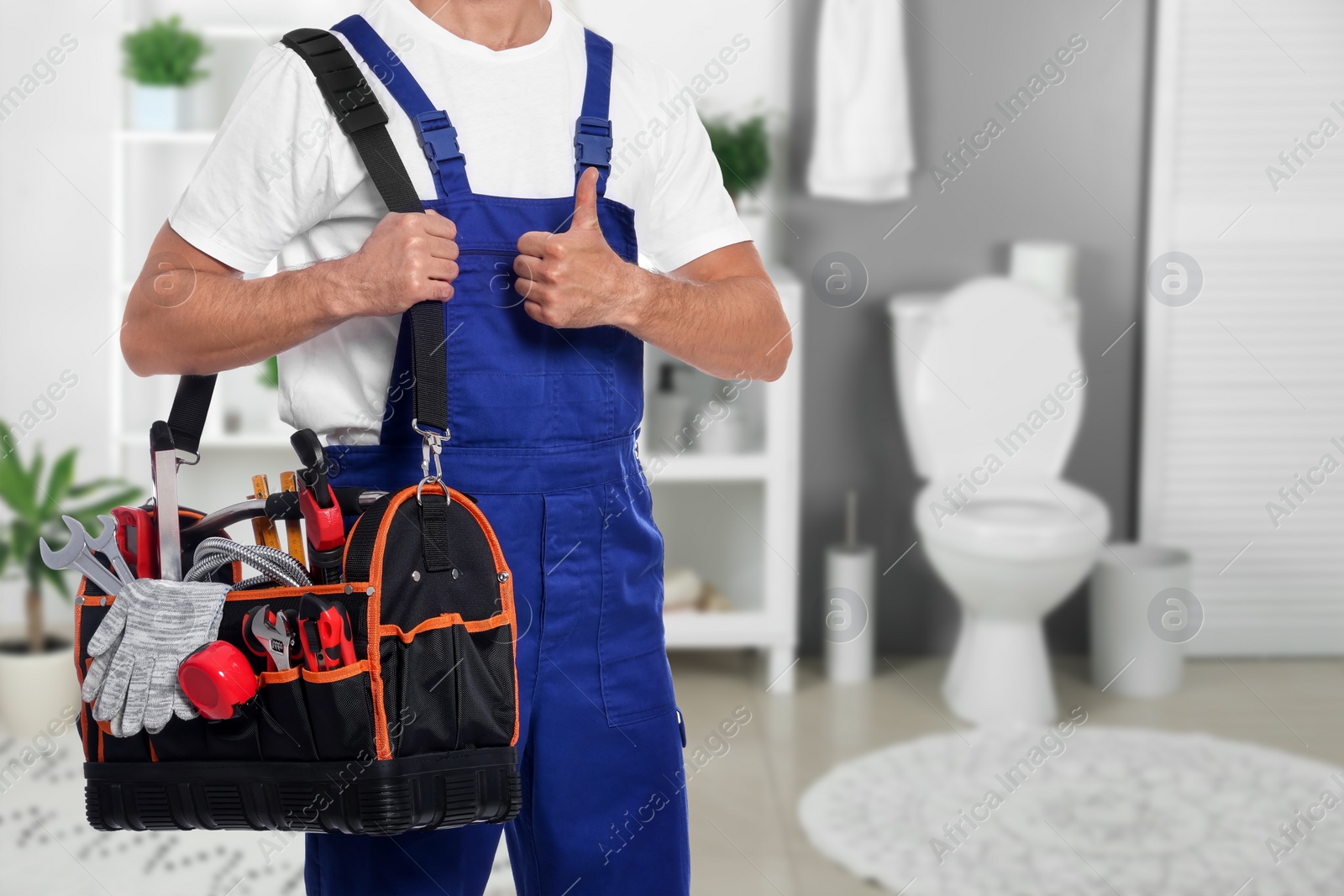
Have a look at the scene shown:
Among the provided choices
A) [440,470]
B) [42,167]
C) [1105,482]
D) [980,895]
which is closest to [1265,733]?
[1105,482]

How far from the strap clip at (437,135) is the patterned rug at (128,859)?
4.10 feet

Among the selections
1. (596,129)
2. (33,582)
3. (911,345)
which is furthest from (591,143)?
(33,582)

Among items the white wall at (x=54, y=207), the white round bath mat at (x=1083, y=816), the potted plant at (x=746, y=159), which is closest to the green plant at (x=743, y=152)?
the potted plant at (x=746, y=159)

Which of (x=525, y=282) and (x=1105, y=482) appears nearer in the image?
(x=525, y=282)

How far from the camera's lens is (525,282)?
2.86 ft

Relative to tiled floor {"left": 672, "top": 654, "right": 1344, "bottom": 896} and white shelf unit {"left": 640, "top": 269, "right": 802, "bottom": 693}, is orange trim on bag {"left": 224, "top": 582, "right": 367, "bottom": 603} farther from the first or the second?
white shelf unit {"left": 640, "top": 269, "right": 802, "bottom": 693}

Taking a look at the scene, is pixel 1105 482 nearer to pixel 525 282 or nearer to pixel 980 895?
pixel 980 895

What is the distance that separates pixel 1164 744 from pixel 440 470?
1901mm

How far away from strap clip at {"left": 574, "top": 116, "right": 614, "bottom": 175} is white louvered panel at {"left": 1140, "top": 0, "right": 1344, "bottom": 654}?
2093 millimetres

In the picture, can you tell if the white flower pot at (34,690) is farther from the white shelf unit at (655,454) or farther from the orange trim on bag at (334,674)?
the orange trim on bag at (334,674)

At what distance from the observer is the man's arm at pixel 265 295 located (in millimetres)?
841

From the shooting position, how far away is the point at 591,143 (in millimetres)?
939

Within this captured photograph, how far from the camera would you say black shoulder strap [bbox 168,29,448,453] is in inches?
33.7

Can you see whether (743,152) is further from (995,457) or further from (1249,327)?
(1249,327)
